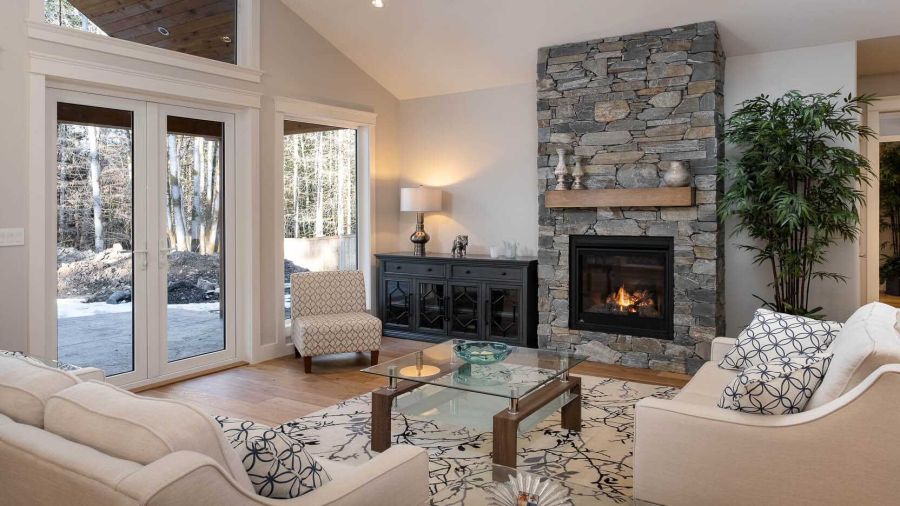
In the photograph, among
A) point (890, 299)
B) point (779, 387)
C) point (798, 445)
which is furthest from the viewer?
point (890, 299)

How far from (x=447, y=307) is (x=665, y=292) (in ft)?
6.77

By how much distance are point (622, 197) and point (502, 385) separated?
2.53 metres

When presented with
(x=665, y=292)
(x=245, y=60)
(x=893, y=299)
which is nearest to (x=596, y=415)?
(x=665, y=292)

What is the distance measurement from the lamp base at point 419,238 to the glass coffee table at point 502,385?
2.60 m

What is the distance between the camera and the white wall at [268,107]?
3891 mm

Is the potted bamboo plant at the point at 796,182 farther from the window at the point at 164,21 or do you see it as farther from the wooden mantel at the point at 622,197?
the window at the point at 164,21

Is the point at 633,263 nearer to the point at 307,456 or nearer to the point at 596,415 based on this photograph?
the point at 596,415

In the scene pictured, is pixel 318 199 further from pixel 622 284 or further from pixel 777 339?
pixel 777 339

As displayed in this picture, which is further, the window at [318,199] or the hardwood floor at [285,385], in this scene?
the window at [318,199]

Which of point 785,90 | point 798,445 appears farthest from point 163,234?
point 785,90

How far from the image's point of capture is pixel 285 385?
187 inches

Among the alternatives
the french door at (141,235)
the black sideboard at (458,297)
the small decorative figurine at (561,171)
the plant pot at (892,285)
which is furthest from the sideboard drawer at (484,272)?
the plant pot at (892,285)

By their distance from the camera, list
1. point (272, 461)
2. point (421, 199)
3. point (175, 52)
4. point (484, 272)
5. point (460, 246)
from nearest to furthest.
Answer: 1. point (272, 461)
2. point (175, 52)
3. point (484, 272)
4. point (460, 246)
5. point (421, 199)

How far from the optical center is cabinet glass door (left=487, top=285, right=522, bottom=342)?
5.89 metres
